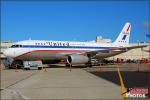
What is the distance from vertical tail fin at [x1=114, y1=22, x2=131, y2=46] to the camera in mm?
49666

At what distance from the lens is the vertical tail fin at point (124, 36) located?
163 feet

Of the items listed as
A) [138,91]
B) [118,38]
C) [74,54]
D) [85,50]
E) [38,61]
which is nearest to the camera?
[138,91]

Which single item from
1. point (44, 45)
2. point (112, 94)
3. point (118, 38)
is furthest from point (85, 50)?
point (112, 94)

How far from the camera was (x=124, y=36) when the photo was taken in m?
50.1

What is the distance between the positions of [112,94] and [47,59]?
90.2 feet

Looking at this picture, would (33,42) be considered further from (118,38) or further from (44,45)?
(118,38)

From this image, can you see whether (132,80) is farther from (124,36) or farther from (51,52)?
(124,36)

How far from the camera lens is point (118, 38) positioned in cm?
4988

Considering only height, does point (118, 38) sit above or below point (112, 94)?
above

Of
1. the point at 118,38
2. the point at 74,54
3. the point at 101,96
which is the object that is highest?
the point at 118,38

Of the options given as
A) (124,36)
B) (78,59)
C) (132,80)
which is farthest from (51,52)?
(132,80)

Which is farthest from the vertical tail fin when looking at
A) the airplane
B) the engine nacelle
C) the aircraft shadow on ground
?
the aircraft shadow on ground

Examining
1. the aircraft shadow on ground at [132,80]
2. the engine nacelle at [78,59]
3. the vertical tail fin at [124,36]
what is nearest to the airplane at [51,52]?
the engine nacelle at [78,59]

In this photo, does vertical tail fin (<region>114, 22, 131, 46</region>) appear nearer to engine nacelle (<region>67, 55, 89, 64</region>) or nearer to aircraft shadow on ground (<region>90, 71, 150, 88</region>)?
engine nacelle (<region>67, 55, 89, 64</region>)
